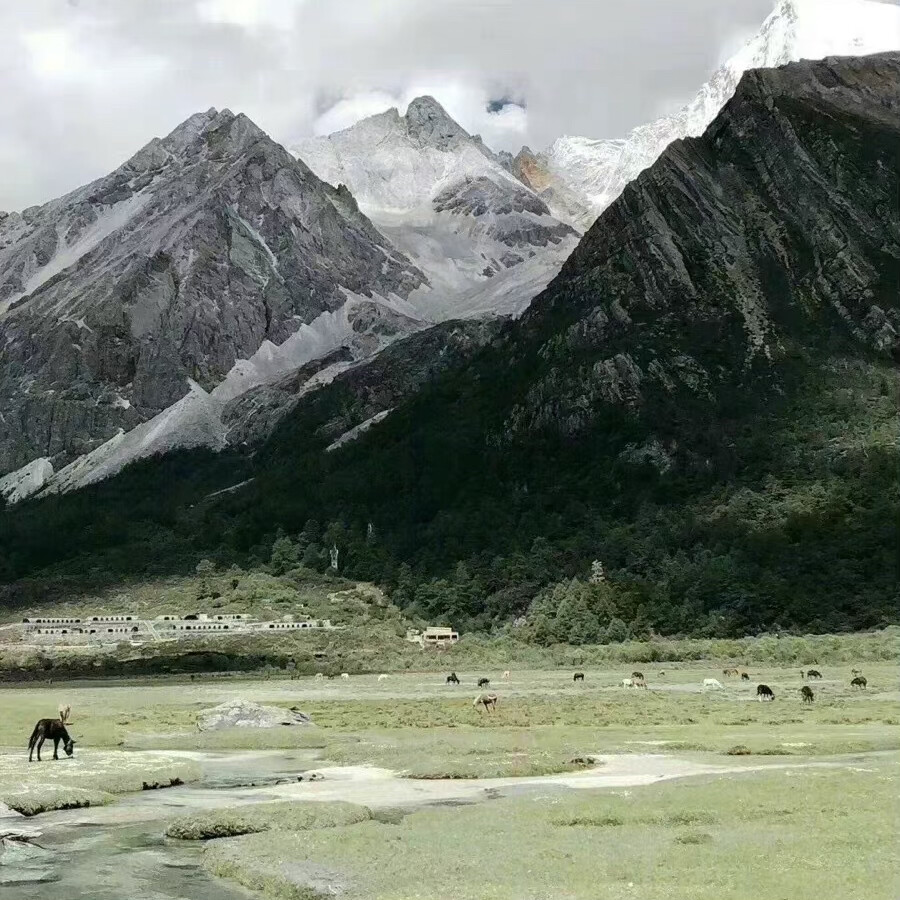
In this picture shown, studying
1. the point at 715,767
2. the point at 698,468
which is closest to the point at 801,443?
the point at 698,468

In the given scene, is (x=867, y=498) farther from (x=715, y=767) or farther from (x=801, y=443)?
(x=715, y=767)

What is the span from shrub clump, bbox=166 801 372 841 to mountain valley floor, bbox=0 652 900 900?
0.21 ft

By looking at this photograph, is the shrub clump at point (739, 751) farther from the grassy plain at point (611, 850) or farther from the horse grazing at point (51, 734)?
the horse grazing at point (51, 734)

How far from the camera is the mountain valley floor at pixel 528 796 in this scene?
2256 cm

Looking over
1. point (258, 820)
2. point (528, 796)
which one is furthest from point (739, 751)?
point (258, 820)

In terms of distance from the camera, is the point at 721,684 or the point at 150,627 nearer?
the point at 721,684

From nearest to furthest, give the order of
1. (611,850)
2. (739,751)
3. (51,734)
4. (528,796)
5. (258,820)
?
(611,850) < (258,820) < (528,796) < (739,751) < (51,734)

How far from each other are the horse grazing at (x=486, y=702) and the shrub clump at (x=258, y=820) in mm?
32420

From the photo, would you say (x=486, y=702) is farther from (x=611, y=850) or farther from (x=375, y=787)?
(x=611, y=850)

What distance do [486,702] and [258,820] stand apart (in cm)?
3486

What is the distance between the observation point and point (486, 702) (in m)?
63.3

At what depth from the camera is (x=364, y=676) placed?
397ft

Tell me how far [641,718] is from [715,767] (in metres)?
21.1

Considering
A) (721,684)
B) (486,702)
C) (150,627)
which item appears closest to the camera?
(486,702)
